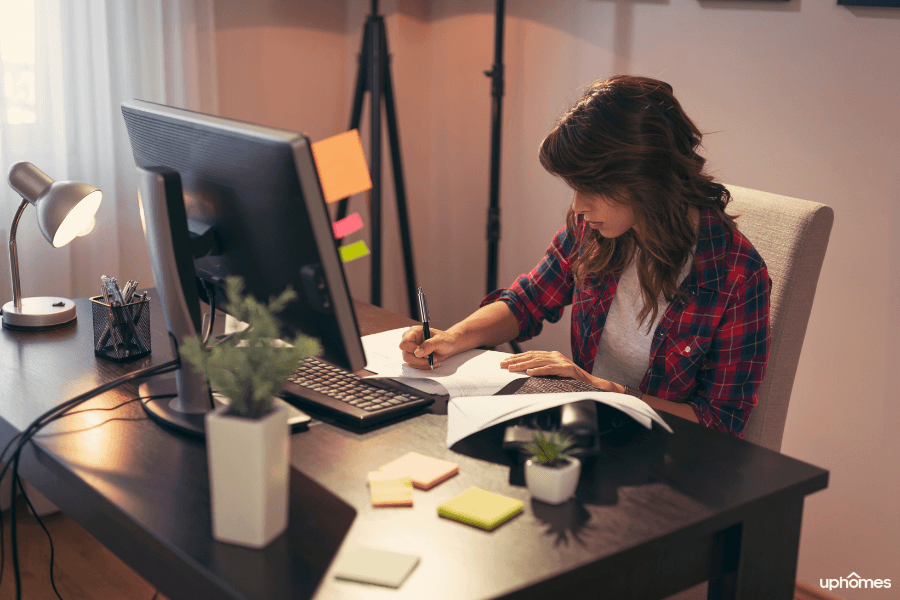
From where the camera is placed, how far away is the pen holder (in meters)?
1.27

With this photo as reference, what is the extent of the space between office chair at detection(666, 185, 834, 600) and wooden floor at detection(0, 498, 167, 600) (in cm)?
134

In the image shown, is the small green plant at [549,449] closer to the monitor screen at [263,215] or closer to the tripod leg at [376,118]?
the monitor screen at [263,215]

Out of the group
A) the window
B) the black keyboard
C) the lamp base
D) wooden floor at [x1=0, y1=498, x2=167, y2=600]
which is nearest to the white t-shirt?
the black keyboard

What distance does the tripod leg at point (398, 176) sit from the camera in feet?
7.92

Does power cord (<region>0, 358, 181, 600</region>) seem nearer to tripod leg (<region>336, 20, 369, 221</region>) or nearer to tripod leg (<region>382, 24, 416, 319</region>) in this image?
tripod leg (<region>336, 20, 369, 221</region>)

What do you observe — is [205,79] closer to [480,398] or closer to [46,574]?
[46,574]

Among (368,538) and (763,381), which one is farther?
(763,381)

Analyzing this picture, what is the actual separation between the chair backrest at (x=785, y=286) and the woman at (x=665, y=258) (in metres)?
0.05

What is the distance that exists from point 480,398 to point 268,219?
38 centimetres

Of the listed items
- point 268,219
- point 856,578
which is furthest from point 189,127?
point 856,578

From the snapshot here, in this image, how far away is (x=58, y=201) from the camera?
4.26 feet

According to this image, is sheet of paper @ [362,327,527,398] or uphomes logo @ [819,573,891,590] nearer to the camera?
sheet of paper @ [362,327,527,398]

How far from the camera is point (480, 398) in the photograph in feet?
3.57

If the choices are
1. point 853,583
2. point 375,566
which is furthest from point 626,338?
point 853,583
